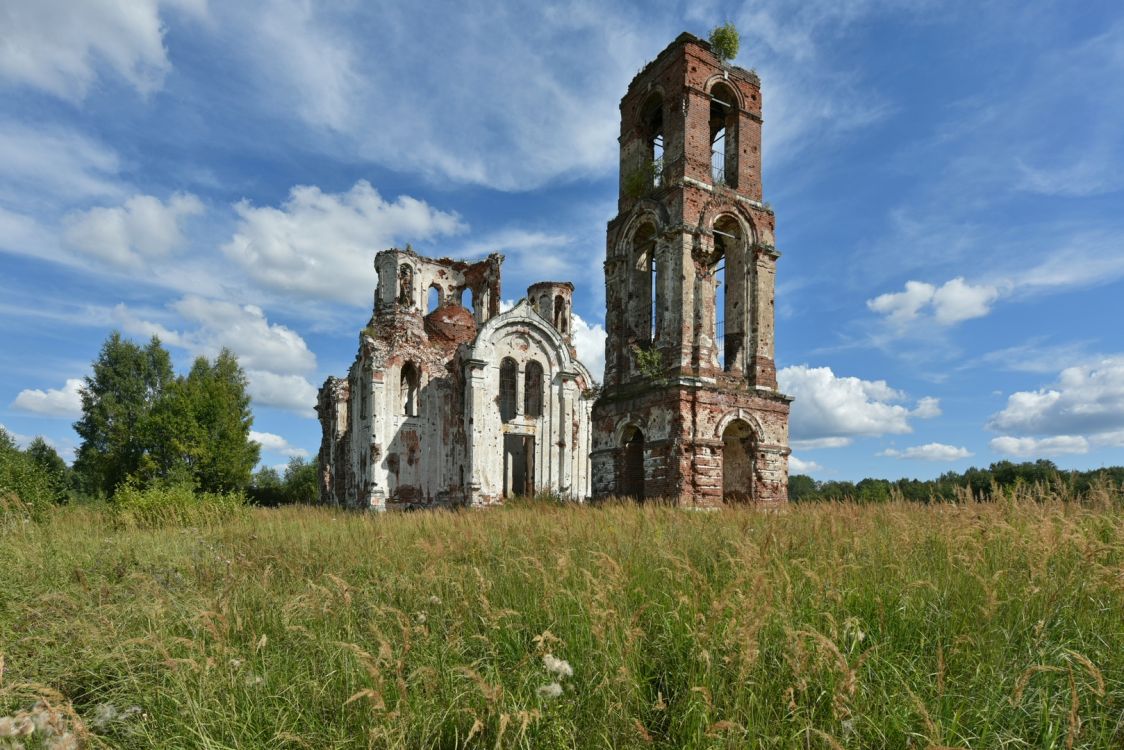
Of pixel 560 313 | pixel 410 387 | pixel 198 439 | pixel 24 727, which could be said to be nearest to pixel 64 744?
pixel 24 727

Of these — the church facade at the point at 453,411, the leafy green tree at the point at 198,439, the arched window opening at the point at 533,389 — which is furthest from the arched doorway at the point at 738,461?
the leafy green tree at the point at 198,439

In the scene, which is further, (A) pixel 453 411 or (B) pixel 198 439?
(B) pixel 198 439

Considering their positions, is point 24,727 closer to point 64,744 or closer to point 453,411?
point 64,744

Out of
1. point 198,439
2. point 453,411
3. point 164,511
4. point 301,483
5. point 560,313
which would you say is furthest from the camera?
point 301,483

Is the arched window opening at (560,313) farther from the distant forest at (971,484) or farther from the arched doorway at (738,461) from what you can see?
the arched doorway at (738,461)

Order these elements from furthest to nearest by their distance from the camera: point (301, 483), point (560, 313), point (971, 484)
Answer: point (301, 483) → point (560, 313) → point (971, 484)

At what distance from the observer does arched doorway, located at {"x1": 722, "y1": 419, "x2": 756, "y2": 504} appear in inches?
592

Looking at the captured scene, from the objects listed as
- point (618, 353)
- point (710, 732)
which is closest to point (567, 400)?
point (618, 353)

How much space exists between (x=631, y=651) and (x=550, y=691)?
0.47 meters

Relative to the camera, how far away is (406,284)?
26.8 metres

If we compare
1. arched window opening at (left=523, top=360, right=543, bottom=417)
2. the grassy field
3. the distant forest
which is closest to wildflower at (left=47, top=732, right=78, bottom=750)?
the grassy field

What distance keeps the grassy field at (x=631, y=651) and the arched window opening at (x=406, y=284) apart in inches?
850

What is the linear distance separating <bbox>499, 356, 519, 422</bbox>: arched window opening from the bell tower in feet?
25.6

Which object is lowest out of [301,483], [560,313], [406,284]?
[301,483]
